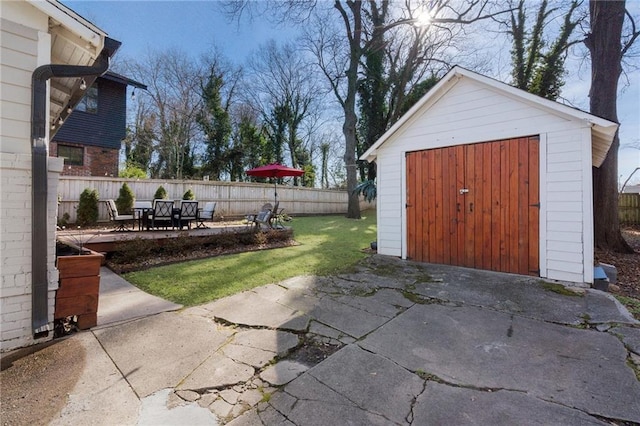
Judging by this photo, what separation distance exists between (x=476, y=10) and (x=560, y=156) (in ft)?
36.2

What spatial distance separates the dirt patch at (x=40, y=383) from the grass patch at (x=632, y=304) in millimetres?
5705

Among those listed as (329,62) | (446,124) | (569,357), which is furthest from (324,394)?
(329,62)

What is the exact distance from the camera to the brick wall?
1409 cm

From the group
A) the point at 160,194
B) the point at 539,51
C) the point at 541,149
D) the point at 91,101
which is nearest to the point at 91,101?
the point at 91,101

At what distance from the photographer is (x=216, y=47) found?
22.2 metres

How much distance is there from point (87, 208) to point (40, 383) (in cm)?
968

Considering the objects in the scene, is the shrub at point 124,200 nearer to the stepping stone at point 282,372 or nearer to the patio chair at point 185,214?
the patio chair at point 185,214

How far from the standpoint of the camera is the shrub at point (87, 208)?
31.7ft

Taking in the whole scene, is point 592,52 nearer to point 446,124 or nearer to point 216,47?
point 446,124

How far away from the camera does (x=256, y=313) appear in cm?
340

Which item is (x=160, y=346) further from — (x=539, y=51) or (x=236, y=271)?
(x=539, y=51)

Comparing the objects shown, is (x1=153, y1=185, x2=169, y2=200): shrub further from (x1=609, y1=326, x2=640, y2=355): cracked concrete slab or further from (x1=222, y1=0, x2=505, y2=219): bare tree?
(x1=609, y1=326, x2=640, y2=355): cracked concrete slab

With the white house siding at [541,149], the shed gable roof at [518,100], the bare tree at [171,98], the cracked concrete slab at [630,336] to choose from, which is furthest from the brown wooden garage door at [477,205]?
the bare tree at [171,98]

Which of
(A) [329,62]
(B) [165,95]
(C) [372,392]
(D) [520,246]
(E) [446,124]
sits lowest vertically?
(C) [372,392]
